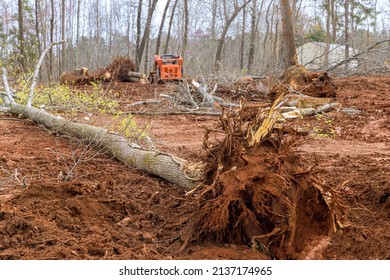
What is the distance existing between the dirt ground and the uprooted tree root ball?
0.12m

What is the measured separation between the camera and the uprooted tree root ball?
3.70m

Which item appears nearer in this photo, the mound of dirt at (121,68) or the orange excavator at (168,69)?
the orange excavator at (168,69)

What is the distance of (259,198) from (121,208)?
139cm

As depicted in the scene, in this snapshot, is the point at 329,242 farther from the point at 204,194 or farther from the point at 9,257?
the point at 9,257

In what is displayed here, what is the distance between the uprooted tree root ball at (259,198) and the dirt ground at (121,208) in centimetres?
12

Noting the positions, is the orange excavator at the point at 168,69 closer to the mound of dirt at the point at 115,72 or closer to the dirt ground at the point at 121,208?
the mound of dirt at the point at 115,72

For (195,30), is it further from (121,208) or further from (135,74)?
(121,208)

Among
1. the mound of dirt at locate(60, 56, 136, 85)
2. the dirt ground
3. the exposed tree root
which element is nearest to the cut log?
the mound of dirt at locate(60, 56, 136, 85)

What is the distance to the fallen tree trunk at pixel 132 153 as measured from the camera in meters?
4.89

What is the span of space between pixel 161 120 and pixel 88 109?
1719 millimetres

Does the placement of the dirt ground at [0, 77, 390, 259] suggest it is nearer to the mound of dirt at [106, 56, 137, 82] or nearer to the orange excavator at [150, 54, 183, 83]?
the orange excavator at [150, 54, 183, 83]

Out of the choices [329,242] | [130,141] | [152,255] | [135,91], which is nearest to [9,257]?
[152,255]

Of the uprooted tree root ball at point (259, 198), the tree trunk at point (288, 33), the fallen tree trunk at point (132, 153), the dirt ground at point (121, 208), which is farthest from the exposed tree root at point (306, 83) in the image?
the uprooted tree root ball at point (259, 198)

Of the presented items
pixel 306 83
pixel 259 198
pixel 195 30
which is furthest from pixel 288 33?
pixel 195 30
